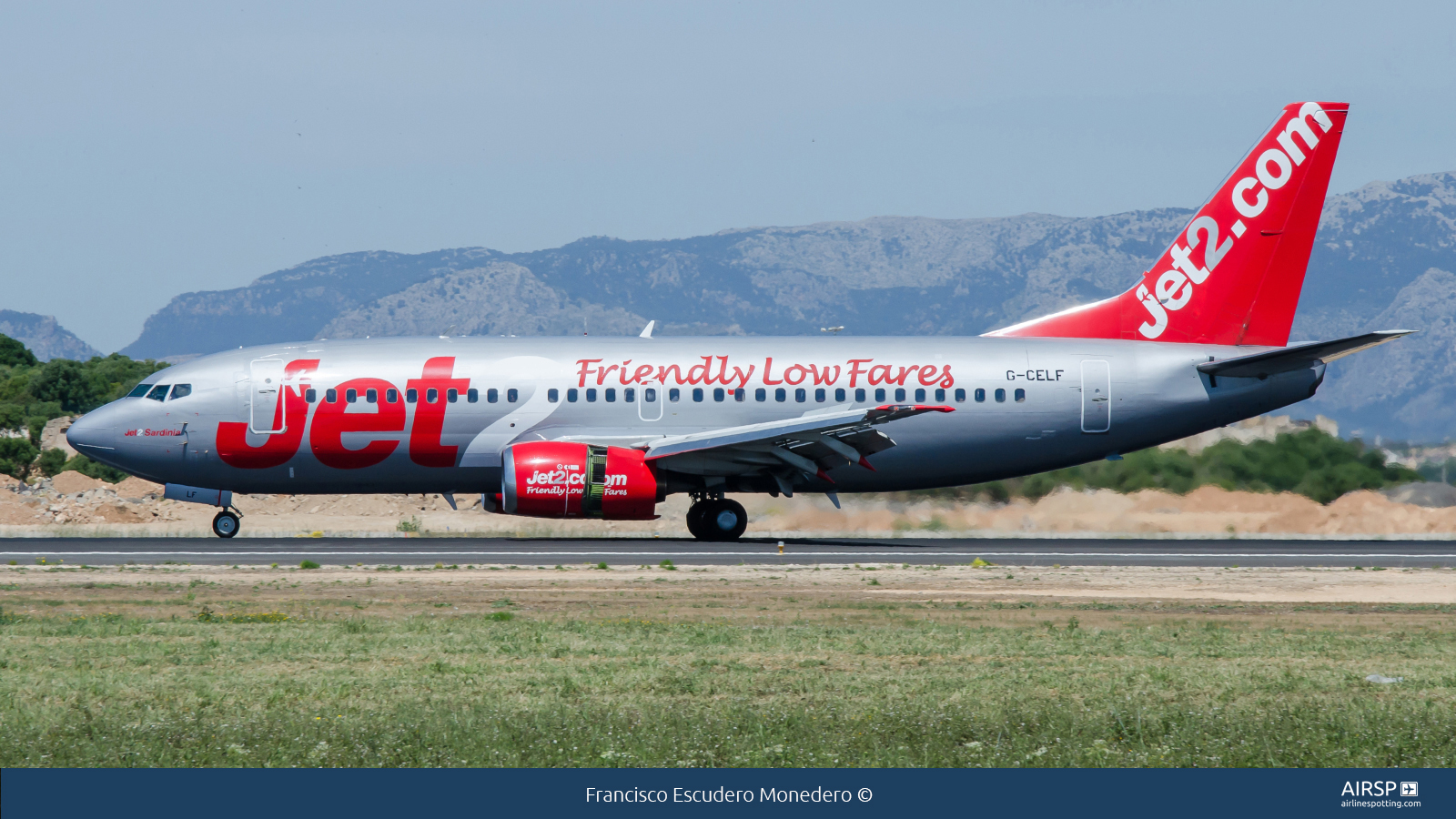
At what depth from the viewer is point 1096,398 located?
31656mm

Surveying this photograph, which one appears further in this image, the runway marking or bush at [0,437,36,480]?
bush at [0,437,36,480]

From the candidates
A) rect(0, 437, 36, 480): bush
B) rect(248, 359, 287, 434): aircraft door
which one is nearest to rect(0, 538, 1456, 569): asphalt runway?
rect(248, 359, 287, 434): aircraft door

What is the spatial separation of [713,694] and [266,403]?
69.2ft

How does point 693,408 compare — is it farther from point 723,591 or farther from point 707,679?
point 707,679

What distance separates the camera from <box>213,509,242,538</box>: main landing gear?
3194 cm

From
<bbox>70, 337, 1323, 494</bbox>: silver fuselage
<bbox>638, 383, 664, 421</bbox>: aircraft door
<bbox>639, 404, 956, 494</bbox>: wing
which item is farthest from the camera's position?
<bbox>638, 383, 664, 421</bbox>: aircraft door

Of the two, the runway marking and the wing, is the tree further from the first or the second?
the wing

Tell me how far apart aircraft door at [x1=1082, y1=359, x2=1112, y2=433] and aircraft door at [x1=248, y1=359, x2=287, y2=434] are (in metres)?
16.7

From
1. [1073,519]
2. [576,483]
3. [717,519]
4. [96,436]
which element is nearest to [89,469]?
[96,436]

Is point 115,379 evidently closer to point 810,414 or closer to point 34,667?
point 810,414

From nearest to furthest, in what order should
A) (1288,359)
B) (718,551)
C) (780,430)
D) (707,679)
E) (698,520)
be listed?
(707,679), (718,551), (780,430), (1288,359), (698,520)

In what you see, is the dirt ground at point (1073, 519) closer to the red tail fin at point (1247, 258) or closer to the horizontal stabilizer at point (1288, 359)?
the red tail fin at point (1247, 258)

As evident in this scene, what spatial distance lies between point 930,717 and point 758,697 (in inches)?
63.2

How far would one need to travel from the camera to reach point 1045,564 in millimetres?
25484
